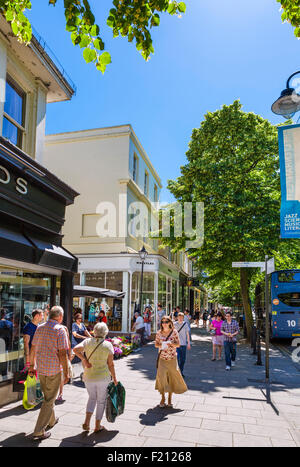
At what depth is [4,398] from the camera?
664 cm

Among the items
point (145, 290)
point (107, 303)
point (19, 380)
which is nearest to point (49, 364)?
point (19, 380)

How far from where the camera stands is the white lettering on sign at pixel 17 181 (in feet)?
23.5

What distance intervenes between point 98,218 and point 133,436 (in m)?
17.9

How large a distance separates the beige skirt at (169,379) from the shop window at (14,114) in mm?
6326

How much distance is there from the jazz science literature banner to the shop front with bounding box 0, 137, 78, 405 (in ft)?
17.0

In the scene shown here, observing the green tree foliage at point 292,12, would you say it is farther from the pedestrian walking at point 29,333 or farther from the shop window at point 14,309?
the shop window at point 14,309

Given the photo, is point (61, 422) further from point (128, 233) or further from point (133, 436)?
point (128, 233)

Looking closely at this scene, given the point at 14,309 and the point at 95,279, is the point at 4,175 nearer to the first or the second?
the point at 14,309

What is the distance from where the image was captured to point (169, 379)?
22.4 feet

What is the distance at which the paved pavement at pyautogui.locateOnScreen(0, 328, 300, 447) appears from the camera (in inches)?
197

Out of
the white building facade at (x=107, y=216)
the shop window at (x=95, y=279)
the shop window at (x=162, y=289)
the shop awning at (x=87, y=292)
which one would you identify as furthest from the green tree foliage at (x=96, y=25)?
the shop window at (x=162, y=289)

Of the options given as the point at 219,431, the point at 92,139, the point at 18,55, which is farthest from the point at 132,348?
the point at 92,139

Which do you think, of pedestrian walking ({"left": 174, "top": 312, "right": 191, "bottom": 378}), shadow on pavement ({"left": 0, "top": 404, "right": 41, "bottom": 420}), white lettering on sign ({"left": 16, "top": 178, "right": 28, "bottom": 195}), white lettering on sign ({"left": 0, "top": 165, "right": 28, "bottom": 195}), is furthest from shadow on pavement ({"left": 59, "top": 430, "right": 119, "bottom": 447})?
white lettering on sign ({"left": 16, "top": 178, "right": 28, "bottom": 195})

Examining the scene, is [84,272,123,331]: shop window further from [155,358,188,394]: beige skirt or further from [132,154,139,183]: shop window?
[155,358,188,394]: beige skirt
